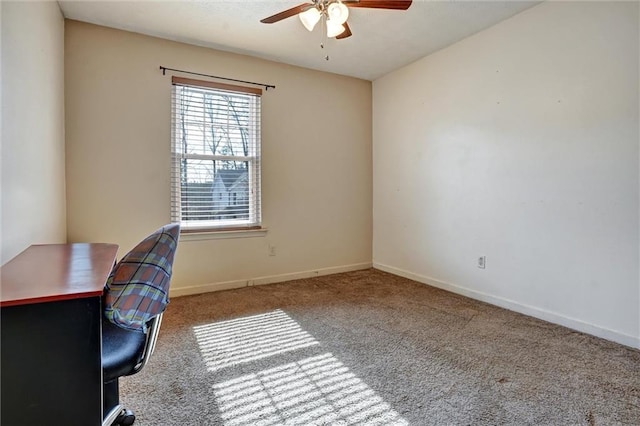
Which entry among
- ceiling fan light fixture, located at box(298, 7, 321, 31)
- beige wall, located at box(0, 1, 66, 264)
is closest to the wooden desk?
beige wall, located at box(0, 1, 66, 264)

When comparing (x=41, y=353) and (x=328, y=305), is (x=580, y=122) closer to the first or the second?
(x=328, y=305)

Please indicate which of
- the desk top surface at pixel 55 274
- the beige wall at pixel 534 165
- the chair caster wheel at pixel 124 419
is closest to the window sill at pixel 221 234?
the desk top surface at pixel 55 274

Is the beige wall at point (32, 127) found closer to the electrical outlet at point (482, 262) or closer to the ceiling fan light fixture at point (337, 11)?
the ceiling fan light fixture at point (337, 11)

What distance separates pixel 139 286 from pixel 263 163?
8.95ft

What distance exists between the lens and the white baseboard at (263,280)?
3.33m

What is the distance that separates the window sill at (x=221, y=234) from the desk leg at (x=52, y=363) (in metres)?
2.34

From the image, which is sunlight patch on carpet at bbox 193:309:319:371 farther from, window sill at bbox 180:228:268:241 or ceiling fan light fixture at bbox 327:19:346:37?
ceiling fan light fixture at bbox 327:19:346:37

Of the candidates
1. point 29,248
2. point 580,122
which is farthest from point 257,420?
point 580,122

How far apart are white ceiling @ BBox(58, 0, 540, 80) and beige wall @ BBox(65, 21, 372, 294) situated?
21cm

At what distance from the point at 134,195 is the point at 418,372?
9.09 ft

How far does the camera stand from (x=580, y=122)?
2461 mm

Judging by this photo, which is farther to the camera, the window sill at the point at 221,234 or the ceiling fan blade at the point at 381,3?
the window sill at the point at 221,234

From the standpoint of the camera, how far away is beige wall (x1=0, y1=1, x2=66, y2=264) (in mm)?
1650

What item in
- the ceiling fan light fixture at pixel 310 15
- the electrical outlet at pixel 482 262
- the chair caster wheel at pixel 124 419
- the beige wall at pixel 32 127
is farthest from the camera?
the electrical outlet at pixel 482 262
